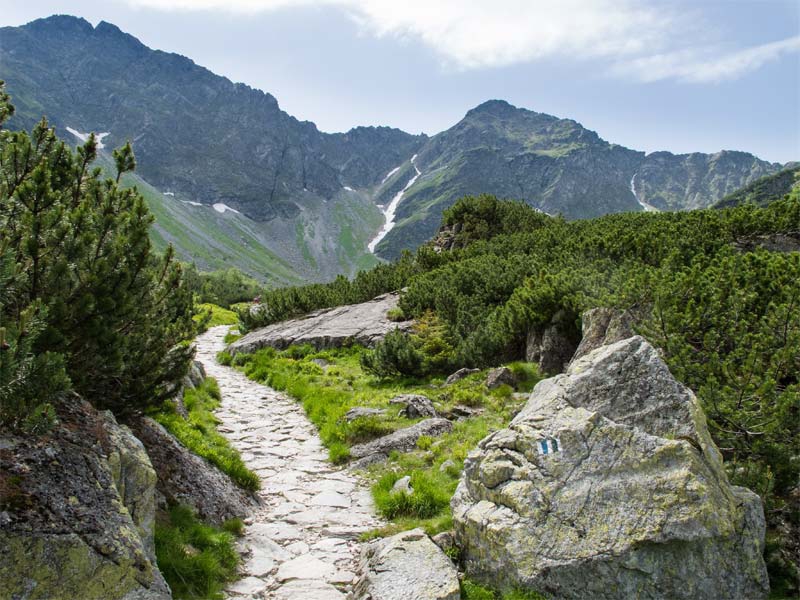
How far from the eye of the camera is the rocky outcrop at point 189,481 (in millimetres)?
7043

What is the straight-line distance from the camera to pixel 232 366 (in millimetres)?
22047

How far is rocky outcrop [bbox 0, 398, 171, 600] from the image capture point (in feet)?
12.5

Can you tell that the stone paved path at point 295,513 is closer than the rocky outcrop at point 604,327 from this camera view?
Yes

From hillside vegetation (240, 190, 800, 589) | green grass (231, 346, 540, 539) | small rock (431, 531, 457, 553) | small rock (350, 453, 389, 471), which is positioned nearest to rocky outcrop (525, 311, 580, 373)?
hillside vegetation (240, 190, 800, 589)

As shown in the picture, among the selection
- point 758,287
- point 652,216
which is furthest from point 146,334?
point 652,216

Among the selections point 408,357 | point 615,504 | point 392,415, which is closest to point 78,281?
point 615,504

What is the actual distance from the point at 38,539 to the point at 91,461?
37.2 inches

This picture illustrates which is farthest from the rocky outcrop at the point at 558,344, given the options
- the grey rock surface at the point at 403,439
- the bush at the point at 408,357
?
the grey rock surface at the point at 403,439

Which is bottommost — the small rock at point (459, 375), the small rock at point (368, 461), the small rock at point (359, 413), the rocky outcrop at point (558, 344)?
the small rock at point (368, 461)

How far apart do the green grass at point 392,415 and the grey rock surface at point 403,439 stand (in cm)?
24

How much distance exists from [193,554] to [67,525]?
221 centimetres

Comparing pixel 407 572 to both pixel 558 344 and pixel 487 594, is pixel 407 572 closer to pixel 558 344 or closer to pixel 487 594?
pixel 487 594

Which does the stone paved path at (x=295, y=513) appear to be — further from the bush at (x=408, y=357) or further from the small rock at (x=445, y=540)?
the bush at (x=408, y=357)

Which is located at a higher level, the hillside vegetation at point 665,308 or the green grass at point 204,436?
the hillside vegetation at point 665,308
